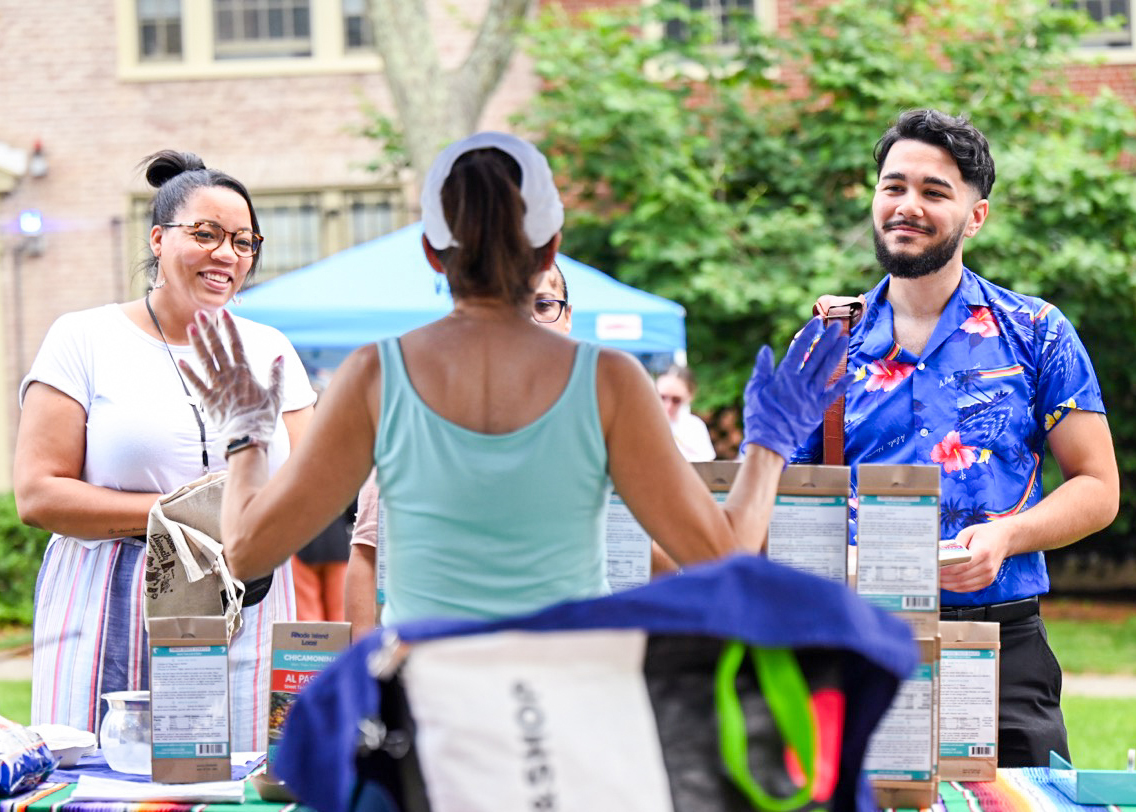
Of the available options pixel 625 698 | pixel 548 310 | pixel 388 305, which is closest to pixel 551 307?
pixel 548 310

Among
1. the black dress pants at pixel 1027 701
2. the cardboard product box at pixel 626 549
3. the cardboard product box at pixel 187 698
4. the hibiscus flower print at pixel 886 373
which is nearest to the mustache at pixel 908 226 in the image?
the hibiscus flower print at pixel 886 373

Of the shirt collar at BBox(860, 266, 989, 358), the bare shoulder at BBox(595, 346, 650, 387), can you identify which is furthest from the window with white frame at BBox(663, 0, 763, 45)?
the bare shoulder at BBox(595, 346, 650, 387)

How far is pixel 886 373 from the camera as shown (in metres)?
2.77

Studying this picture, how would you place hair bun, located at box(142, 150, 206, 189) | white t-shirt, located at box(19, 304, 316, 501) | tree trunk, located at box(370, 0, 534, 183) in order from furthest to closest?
tree trunk, located at box(370, 0, 534, 183)
hair bun, located at box(142, 150, 206, 189)
white t-shirt, located at box(19, 304, 316, 501)

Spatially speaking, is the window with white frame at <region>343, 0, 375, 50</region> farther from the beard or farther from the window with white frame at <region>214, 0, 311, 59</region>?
the beard

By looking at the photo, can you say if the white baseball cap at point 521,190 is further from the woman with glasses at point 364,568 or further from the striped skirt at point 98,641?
the striped skirt at point 98,641

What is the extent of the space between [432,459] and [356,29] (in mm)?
11802

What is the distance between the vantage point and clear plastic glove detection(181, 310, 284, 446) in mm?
2008

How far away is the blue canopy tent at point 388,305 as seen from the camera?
6.65 metres

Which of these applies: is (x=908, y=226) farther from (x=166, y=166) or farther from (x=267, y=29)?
(x=267, y=29)

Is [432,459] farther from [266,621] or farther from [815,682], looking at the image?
[266,621]

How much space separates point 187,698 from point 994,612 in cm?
157

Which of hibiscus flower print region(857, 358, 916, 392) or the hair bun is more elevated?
the hair bun

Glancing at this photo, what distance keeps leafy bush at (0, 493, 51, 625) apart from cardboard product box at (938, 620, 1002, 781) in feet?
32.1
